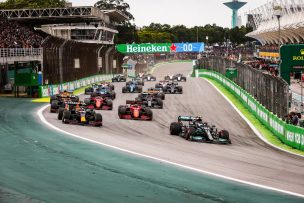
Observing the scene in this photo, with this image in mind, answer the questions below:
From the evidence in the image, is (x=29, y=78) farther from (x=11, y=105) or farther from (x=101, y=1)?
(x=101, y=1)

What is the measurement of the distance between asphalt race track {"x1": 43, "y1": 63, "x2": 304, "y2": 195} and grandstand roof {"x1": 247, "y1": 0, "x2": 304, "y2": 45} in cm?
1110

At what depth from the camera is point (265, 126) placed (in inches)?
1235

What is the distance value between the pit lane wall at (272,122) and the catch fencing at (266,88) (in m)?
0.28

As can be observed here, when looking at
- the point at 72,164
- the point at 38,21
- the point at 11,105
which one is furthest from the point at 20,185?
the point at 38,21

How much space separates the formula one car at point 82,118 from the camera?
27859 mm

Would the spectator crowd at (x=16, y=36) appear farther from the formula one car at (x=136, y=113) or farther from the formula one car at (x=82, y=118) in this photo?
the formula one car at (x=82, y=118)

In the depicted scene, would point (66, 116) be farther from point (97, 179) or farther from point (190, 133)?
point (97, 179)

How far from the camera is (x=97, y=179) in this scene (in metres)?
15.8

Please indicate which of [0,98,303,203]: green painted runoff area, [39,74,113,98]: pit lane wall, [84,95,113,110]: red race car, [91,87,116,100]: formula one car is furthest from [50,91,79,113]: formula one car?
[0,98,303,203]: green painted runoff area

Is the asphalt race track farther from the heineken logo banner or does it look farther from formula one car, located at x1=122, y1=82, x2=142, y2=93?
the heineken logo banner

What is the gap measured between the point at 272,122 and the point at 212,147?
23.4 ft

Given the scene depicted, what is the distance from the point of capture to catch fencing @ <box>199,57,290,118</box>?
27.2m

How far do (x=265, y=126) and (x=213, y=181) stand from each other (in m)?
15.9

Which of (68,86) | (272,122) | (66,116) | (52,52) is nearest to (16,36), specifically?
(68,86)
